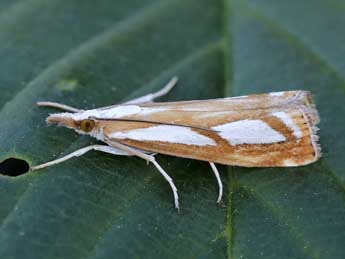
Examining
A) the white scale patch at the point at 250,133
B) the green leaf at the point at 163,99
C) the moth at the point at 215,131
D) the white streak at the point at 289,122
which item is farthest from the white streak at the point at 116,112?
the white streak at the point at 289,122

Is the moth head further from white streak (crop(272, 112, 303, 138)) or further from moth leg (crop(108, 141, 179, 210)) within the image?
white streak (crop(272, 112, 303, 138))

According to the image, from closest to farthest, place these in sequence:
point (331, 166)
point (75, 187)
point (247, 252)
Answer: point (247, 252) < point (75, 187) < point (331, 166)

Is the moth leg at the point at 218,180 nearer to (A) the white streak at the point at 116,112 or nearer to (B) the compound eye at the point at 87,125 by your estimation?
(A) the white streak at the point at 116,112

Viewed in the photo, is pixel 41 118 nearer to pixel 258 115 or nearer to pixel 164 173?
pixel 164 173

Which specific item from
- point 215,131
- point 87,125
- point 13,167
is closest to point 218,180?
point 215,131

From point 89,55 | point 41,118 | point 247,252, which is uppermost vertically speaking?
point 89,55

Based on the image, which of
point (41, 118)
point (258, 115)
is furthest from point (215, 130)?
point (41, 118)
